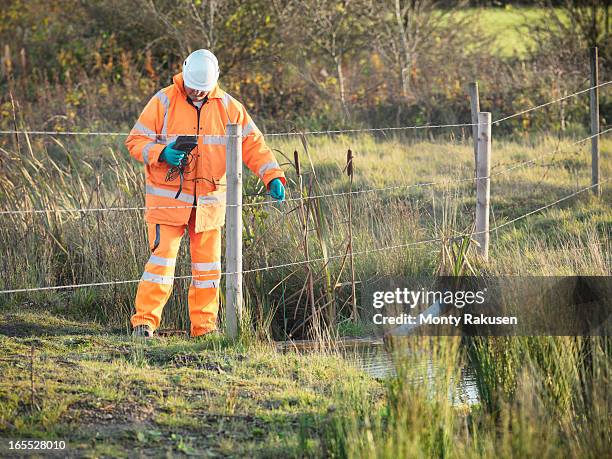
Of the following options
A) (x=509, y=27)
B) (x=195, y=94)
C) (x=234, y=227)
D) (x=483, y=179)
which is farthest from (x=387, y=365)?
(x=509, y=27)

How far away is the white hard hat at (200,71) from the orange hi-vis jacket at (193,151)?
0.11m

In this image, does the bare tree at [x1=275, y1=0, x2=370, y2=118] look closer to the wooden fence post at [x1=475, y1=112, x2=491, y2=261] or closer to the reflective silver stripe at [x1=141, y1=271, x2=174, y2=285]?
the wooden fence post at [x1=475, y1=112, x2=491, y2=261]

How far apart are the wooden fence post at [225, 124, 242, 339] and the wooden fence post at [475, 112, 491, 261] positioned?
184 cm

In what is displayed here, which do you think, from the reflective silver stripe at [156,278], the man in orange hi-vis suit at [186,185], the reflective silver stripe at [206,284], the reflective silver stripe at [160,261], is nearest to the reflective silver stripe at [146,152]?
the man in orange hi-vis suit at [186,185]

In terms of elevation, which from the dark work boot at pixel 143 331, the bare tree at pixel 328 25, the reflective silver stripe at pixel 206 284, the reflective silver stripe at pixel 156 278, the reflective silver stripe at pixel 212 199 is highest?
the bare tree at pixel 328 25

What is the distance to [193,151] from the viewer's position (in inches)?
241

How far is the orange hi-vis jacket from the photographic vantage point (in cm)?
610

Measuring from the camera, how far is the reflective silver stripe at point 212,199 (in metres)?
6.13

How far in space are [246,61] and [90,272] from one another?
839 centimetres

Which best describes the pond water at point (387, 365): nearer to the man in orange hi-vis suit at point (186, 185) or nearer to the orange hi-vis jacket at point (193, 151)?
the man in orange hi-vis suit at point (186, 185)

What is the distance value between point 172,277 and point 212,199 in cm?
54

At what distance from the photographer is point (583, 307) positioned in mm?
5320

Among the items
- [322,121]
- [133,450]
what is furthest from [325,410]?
[322,121]

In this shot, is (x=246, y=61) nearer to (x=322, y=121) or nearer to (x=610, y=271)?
(x=322, y=121)
